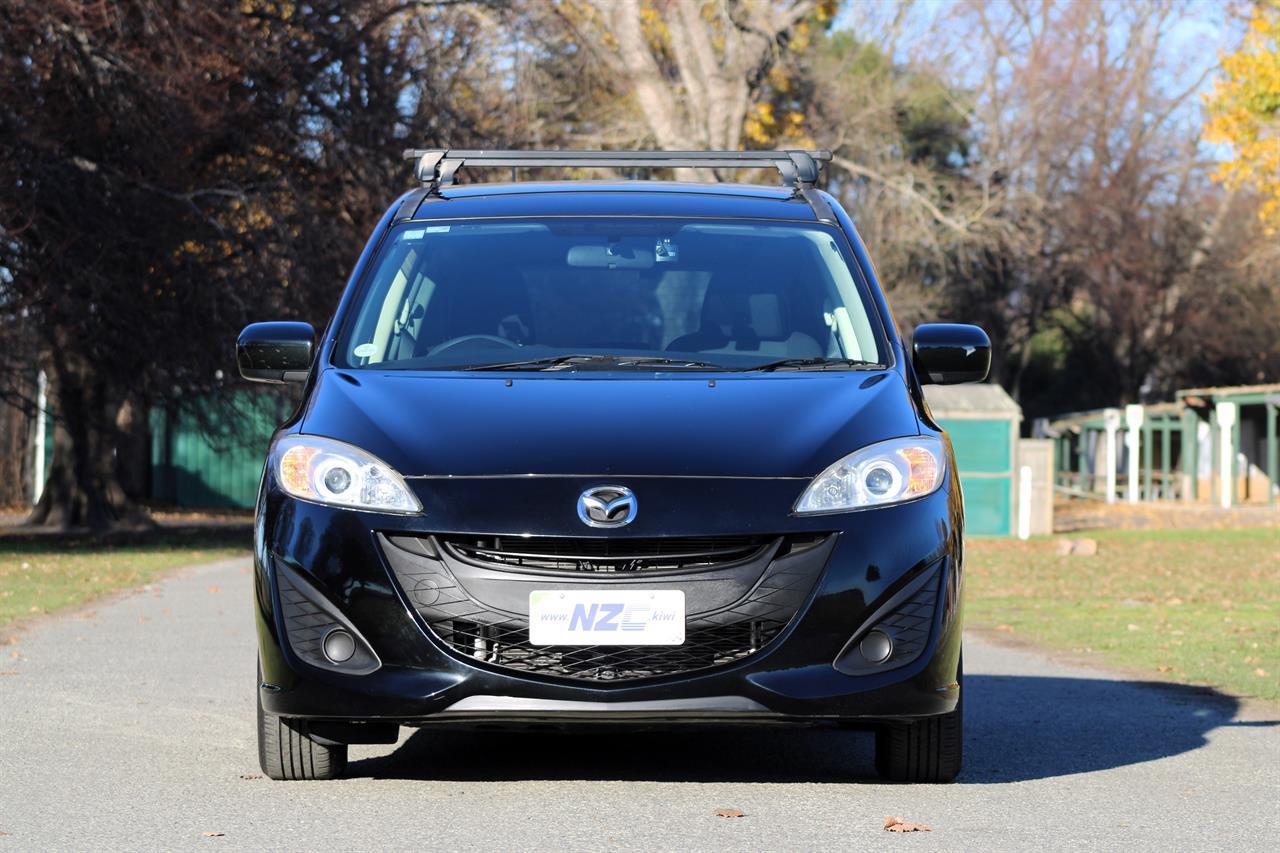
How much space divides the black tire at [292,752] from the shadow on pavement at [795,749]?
0.73 feet

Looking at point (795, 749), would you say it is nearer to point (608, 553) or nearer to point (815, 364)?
point (815, 364)

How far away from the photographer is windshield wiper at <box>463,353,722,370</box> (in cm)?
652

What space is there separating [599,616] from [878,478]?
0.94 m

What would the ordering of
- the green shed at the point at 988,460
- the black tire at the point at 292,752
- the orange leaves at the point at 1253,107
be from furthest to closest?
the green shed at the point at 988,460
the orange leaves at the point at 1253,107
the black tire at the point at 292,752

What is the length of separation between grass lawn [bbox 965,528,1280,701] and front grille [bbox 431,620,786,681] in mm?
4788

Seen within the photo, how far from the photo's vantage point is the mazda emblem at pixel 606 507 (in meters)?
5.68

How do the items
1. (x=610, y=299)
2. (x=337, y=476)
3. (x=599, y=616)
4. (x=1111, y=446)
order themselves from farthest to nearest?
(x=1111, y=446), (x=610, y=299), (x=337, y=476), (x=599, y=616)

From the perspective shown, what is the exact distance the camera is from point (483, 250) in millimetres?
7152

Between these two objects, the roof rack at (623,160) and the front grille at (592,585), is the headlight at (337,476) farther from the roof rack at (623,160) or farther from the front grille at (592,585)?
the roof rack at (623,160)

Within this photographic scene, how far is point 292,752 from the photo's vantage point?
6379mm

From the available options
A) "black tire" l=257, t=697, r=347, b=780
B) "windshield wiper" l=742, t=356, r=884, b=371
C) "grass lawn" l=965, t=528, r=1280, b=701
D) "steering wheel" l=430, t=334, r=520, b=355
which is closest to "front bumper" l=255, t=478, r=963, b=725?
"black tire" l=257, t=697, r=347, b=780

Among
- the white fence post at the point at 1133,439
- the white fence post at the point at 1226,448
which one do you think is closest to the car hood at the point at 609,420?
the white fence post at the point at 1133,439

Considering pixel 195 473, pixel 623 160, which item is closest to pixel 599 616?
pixel 623 160

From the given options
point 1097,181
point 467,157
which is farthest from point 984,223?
point 467,157
